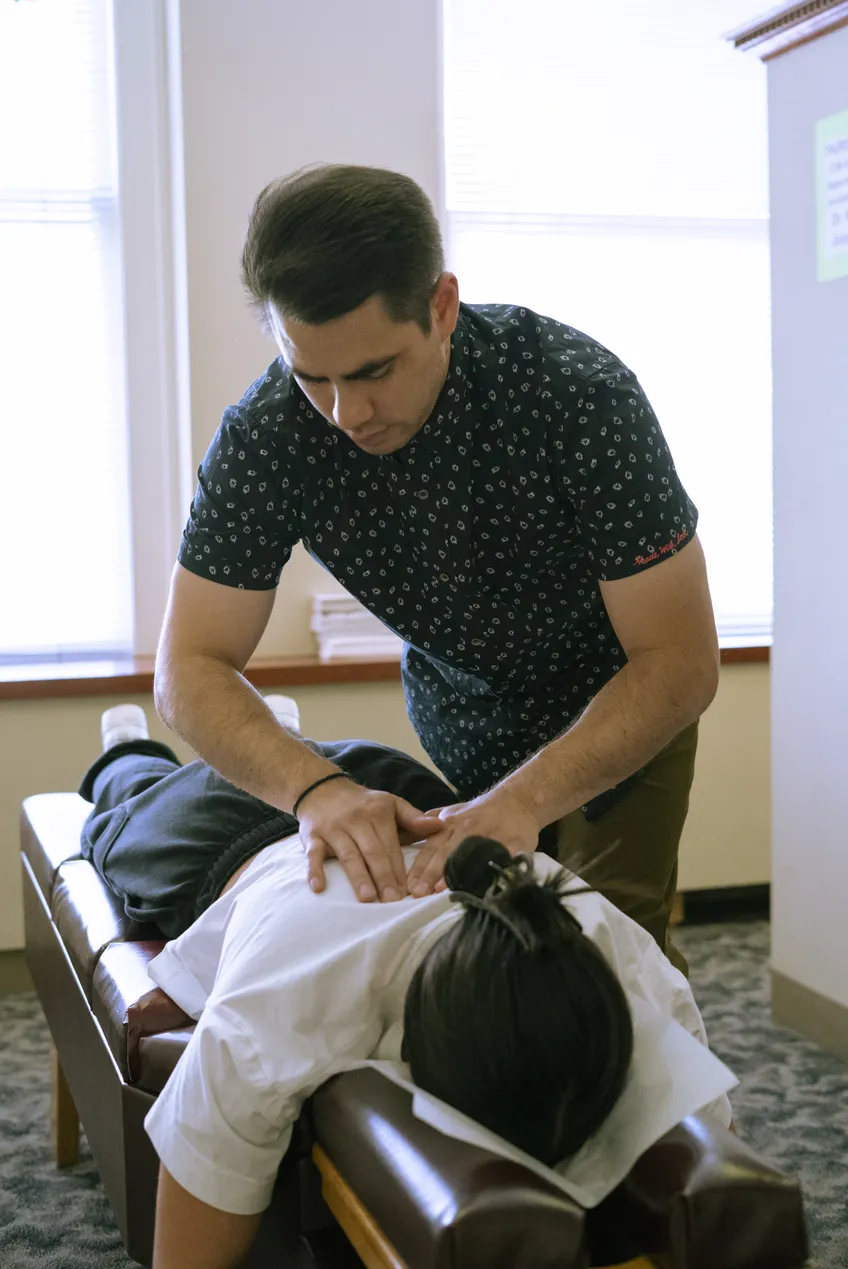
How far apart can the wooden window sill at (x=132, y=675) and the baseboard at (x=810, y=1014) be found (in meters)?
0.99

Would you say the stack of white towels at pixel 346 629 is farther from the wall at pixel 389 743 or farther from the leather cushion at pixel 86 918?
the leather cushion at pixel 86 918

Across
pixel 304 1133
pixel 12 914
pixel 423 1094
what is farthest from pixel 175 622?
pixel 12 914

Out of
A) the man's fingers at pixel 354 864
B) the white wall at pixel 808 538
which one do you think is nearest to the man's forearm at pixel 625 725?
the man's fingers at pixel 354 864

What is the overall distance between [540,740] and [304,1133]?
88 centimetres

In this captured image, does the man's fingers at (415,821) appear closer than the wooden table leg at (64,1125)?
Yes

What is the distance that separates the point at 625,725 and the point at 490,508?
0.34 meters

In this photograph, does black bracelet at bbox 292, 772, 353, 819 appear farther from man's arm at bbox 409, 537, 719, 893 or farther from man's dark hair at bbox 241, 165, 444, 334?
man's dark hair at bbox 241, 165, 444, 334

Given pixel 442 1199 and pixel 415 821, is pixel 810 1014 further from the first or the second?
pixel 442 1199

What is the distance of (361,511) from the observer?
5.84 feet

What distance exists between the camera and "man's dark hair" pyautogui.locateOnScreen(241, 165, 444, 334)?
4.63ft

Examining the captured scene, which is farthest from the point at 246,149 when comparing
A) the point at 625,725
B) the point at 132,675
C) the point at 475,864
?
the point at 475,864

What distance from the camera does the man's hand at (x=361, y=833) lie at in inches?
49.3

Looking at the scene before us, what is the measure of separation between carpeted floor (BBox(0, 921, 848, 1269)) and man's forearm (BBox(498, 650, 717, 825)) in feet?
3.01

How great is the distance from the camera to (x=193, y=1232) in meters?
1.09
